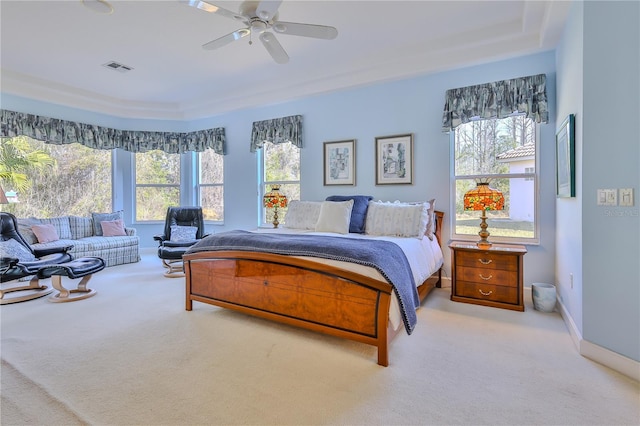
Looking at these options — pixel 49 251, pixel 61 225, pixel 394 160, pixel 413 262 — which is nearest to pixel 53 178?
pixel 61 225

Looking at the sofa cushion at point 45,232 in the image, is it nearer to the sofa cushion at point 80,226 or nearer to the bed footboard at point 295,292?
the sofa cushion at point 80,226

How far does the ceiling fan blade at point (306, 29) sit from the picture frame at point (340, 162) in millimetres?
1999

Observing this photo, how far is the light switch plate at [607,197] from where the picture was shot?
203 centimetres

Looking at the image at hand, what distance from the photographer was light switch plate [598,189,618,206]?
80.0 inches

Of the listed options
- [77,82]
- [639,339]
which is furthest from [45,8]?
[639,339]

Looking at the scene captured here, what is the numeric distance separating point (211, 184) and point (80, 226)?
2.24 metres

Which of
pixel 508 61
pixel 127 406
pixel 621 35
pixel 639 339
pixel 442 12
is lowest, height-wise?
pixel 127 406

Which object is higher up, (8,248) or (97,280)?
(8,248)

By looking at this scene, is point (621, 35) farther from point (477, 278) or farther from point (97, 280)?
point (97, 280)

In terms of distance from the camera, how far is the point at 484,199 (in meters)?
3.26

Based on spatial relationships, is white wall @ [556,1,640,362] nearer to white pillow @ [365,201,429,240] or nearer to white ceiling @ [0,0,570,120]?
white ceiling @ [0,0,570,120]

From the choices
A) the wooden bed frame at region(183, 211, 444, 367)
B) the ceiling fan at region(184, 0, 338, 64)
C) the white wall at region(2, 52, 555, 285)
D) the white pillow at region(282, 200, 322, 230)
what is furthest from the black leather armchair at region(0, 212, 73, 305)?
the ceiling fan at region(184, 0, 338, 64)

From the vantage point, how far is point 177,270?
4.66 m

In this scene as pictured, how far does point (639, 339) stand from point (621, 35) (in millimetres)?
1899
